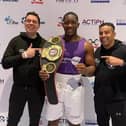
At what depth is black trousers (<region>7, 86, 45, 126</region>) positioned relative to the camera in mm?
2625

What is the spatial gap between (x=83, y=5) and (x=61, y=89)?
90cm

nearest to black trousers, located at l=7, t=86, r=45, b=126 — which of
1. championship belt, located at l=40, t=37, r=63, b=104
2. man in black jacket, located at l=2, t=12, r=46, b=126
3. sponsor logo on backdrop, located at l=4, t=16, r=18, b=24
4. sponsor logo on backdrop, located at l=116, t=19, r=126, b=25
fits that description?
man in black jacket, located at l=2, t=12, r=46, b=126

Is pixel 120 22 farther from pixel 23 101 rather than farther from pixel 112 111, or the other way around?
pixel 23 101

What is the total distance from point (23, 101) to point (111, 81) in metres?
0.70

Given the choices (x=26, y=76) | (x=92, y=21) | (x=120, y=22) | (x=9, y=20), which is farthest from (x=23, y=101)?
(x=120, y=22)

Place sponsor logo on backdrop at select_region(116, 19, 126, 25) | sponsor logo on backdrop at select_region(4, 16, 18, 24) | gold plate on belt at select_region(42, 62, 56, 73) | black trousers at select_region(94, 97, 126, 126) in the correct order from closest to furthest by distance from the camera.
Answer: black trousers at select_region(94, 97, 126, 126), gold plate on belt at select_region(42, 62, 56, 73), sponsor logo on backdrop at select_region(116, 19, 126, 25), sponsor logo on backdrop at select_region(4, 16, 18, 24)

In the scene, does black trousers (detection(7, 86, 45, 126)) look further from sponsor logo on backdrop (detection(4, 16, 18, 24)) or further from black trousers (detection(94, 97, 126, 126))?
sponsor logo on backdrop (detection(4, 16, 18, 24))

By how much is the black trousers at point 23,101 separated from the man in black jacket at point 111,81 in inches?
18.2

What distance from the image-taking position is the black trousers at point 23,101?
8.61ft

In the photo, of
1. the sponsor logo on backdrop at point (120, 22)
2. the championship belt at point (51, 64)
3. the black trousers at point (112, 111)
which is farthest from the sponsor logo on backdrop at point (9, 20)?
the black trousers at point (112, 111)

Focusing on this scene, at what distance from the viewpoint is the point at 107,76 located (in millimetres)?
2436

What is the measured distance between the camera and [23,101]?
8.66ft

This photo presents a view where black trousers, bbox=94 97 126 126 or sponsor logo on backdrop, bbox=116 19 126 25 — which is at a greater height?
sponsor logo on backdrop, bbox=116 19 126 25

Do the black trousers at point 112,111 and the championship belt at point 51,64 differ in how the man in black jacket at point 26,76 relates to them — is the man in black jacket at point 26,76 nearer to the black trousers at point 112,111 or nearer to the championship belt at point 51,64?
the championship belt at point 51,64
